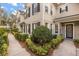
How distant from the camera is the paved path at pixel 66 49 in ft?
8.90

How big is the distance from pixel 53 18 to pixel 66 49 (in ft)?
1.70

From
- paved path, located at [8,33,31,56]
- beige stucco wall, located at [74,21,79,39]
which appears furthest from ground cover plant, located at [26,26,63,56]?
beige stucco wall, located at [74,21,79,39]

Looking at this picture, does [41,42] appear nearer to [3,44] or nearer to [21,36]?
[21,36]

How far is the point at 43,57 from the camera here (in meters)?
2.72

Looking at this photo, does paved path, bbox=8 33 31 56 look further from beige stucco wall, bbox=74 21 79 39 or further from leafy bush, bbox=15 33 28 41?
beige stucco wall, bbox=74 21 79 39

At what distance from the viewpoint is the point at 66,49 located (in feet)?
Result: 8.95

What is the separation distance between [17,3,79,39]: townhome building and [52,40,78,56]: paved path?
112mm

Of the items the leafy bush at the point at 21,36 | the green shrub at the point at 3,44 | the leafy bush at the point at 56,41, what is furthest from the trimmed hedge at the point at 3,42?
the leafy bush at the point at 56,41

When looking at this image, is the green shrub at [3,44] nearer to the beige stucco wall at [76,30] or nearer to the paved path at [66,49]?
the paved path at [66,49]

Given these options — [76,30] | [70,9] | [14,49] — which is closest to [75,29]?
[76,30]

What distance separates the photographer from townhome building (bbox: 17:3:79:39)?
8.91 ft

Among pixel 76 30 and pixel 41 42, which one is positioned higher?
pixel 76 30

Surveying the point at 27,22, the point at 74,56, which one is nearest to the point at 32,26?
the point at 27,22

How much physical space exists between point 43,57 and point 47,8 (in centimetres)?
76
